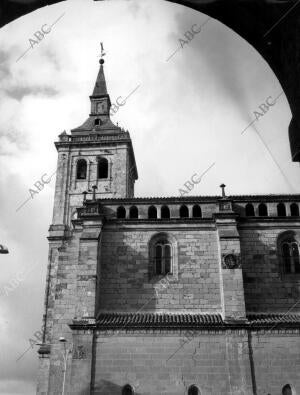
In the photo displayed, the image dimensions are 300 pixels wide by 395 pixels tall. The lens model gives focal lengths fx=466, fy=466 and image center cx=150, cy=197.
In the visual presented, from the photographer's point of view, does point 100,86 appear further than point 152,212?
Yes

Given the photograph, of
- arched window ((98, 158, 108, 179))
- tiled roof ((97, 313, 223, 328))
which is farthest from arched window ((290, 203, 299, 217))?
arched window ((98, 158, 108, 179))

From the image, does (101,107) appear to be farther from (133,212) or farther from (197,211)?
(197,211)

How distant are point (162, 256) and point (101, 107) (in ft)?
96.7

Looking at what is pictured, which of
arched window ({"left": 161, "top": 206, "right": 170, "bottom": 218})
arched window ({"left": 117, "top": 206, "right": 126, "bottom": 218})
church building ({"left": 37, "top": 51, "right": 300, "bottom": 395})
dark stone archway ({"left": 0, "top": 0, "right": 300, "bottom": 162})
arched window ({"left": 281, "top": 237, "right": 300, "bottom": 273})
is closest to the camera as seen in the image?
dark stone archway ({"left": 0, "top": 0, "right": 300, "bottom": 162})

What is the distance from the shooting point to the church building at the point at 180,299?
848 inches

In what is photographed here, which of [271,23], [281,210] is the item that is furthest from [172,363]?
[271,23]

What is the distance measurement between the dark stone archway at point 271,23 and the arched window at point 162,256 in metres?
22.0

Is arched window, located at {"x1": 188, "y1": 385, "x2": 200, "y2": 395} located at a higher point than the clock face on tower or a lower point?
lower

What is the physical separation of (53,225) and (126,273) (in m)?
15.9

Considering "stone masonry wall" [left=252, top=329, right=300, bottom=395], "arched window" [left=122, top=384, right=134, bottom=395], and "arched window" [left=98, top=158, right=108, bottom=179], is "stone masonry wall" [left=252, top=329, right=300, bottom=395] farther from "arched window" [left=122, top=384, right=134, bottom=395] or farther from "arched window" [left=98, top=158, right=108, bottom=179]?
"arched window" [left=98, top=158, right=108, bottom=179]

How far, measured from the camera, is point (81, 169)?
4362 centimetres

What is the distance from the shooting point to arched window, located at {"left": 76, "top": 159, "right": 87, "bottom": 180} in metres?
42.9

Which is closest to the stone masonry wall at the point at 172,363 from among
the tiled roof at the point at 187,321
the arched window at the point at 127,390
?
the arched window at the point at 127,390

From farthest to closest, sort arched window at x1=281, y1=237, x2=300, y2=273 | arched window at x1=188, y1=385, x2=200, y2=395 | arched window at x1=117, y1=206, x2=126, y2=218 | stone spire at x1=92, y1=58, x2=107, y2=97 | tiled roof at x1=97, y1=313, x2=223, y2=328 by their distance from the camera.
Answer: stone spire at x1=92, y1=58, x2=107, y2=97
arched window at x1=117, y1=206, x2=126, y2=218
arched window at x1=281, y1=237, x2=300, y2=273
tiled roof at x1=97, y1=313, x2=223, y2=328
arched window at x1=188, y1=385, x2=200, y2=395
